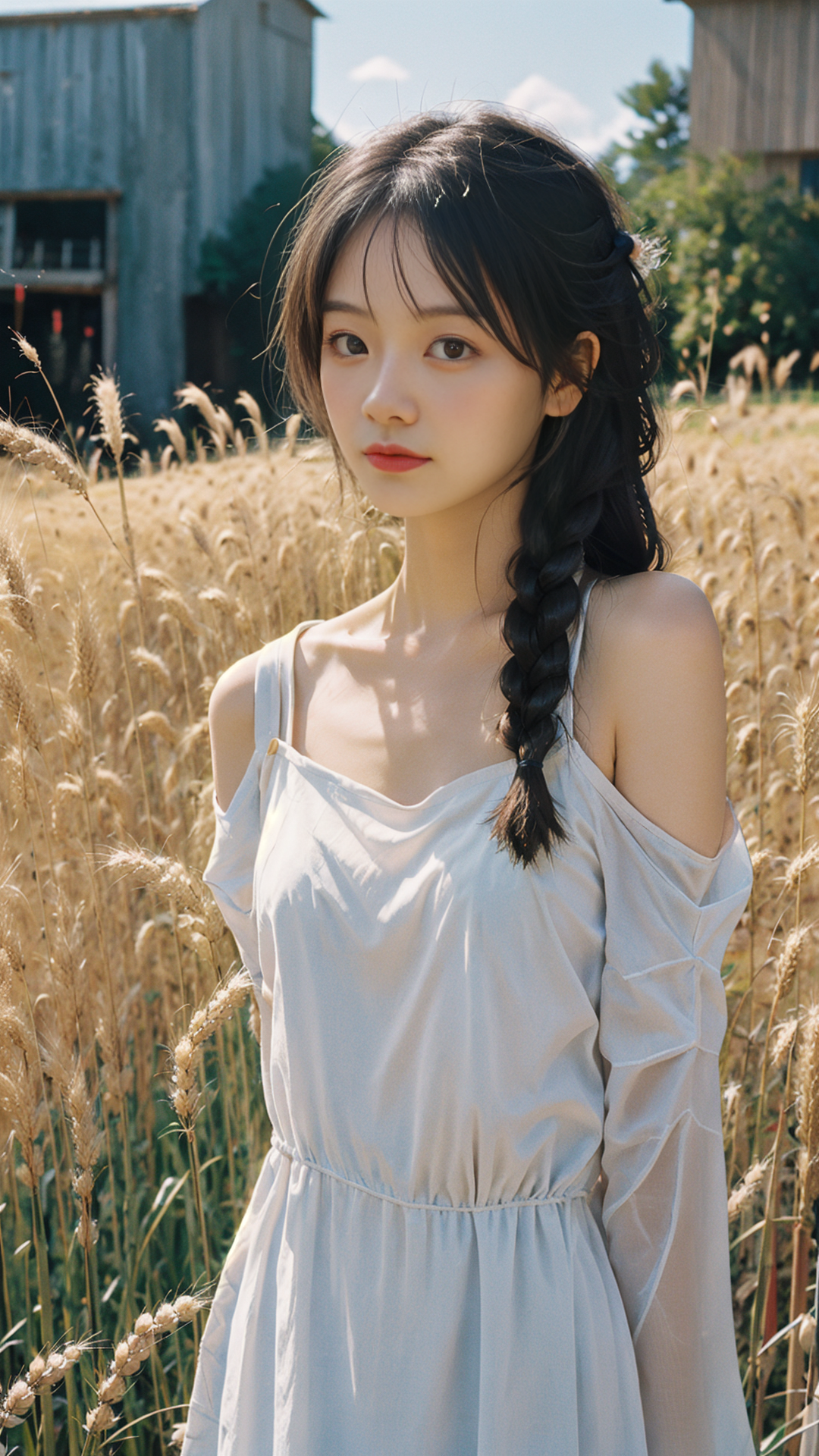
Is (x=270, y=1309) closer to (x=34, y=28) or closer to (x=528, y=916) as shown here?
(x=528, y=916)

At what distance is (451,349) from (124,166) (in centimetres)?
1602

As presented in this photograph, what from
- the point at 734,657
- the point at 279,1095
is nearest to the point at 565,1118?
the point at 279,1095

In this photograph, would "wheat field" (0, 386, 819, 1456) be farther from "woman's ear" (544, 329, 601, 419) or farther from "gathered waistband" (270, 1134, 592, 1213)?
"woman's ear" (544, 329, 601, 419)

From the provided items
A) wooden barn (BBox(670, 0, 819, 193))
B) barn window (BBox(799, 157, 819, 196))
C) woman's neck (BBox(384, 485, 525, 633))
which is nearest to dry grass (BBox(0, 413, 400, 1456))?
woman's neck (BBox(384, 485, 525, 633))

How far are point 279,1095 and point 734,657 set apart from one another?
6.90ft

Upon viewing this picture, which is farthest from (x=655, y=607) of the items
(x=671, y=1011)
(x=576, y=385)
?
(x=671, y=1011)

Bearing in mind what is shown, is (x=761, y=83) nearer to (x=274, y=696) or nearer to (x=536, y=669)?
(x=274, y=696)

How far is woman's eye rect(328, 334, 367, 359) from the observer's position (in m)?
1.15

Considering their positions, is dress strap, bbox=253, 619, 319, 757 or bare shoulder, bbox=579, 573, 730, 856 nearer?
bare shoulder, bbox=579, 573, 730, 856

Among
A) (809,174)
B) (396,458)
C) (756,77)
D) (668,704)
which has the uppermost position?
(756,77)

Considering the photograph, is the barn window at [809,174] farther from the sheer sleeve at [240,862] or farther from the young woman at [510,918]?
the sheer sleeve at [240,862]

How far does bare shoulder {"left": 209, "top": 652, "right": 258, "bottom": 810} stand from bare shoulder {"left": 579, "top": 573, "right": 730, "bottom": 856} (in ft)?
1.64

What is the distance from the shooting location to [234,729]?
1413 mm

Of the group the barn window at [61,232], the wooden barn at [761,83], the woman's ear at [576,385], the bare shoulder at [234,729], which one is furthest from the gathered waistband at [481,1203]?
the wooden barn at [761,83]
